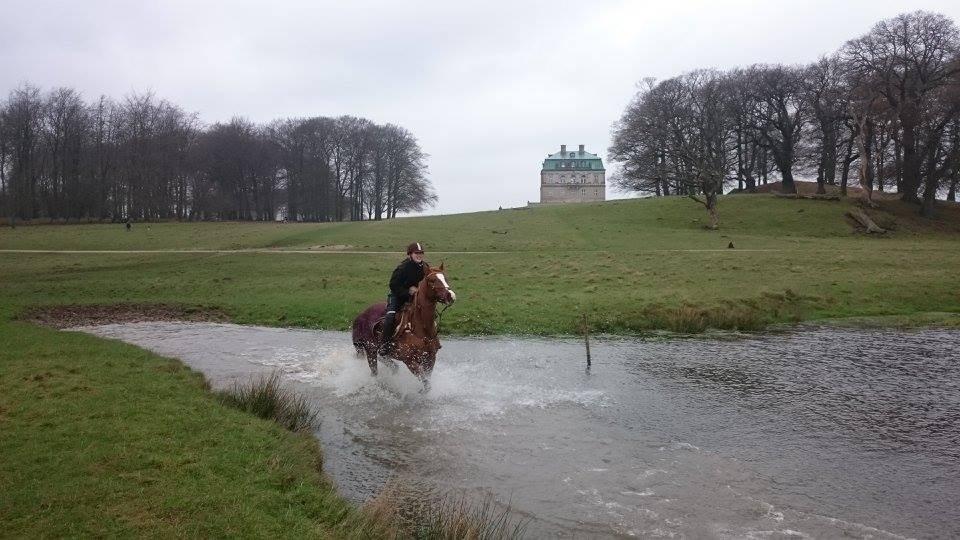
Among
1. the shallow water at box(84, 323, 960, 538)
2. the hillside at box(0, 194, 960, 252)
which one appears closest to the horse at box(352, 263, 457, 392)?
the shallow water at box(84, 323, 960, 538)

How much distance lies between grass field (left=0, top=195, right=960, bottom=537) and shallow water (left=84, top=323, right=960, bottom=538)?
1.79m

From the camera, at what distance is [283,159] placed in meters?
86.9

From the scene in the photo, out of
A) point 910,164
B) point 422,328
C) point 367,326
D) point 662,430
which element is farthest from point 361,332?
point 910,164

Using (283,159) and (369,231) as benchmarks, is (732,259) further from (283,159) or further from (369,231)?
(283,159)

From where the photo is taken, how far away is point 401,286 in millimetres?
13070

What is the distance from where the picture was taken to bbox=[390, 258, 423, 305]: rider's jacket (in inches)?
513

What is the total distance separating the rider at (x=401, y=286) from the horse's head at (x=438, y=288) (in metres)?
0.58

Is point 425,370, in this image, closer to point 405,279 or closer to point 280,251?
point 405,279

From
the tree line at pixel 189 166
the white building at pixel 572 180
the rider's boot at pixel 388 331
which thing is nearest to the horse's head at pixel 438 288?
the rider's boot at pixel 388 331

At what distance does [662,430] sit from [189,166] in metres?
83.3

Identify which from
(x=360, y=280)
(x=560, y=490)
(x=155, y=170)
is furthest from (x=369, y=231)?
(x=560, y=490)

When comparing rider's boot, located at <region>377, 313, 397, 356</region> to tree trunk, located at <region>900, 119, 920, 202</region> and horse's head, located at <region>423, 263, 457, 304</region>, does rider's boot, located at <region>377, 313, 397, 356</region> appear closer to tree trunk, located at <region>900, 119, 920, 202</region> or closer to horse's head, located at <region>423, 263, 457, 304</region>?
horse's head, located at <region>423, 263, 457, 304</region>

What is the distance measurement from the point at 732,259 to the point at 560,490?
2792 centimetres

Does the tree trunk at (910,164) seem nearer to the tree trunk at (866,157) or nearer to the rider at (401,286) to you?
the tree trunk at (866,157)
